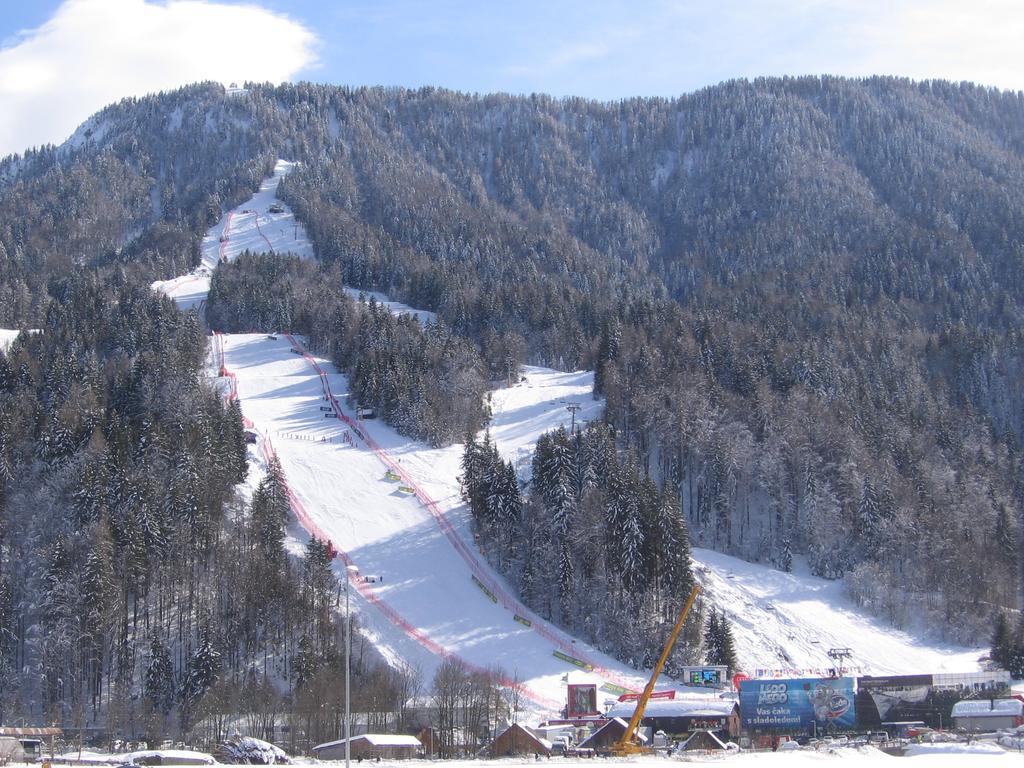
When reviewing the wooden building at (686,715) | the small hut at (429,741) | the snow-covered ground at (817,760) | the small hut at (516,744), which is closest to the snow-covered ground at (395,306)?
the wooden building at (686,715)

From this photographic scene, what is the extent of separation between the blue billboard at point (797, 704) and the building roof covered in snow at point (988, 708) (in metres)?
5.38

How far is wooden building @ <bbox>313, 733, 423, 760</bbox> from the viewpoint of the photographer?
45344 millimetres

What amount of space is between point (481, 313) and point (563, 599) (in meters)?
76.2

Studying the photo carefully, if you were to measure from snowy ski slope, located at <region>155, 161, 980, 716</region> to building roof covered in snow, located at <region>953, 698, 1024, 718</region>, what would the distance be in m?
13.6

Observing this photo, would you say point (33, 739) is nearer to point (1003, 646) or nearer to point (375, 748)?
point (375, 748)

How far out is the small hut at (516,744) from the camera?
156 feet

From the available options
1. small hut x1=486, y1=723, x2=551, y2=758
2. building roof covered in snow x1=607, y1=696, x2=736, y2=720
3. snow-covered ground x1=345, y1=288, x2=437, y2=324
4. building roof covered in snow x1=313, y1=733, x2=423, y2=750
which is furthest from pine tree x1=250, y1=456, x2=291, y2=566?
snow-covered ground x1=345, y1=288, x2=437, y2=324

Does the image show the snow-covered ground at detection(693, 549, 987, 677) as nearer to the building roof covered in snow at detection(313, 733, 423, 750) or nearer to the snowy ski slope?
the snowy ski slope

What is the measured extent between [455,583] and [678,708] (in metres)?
22.6

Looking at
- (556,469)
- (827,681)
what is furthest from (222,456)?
(827,681)

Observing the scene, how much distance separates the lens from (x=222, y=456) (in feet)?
262

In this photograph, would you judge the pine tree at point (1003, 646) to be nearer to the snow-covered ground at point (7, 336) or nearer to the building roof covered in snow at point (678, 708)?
the building roof covered in snow at point (678, 708)

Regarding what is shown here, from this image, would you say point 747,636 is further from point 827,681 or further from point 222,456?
point 222,456

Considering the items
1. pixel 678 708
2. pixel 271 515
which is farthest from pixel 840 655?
pixel 271 515
